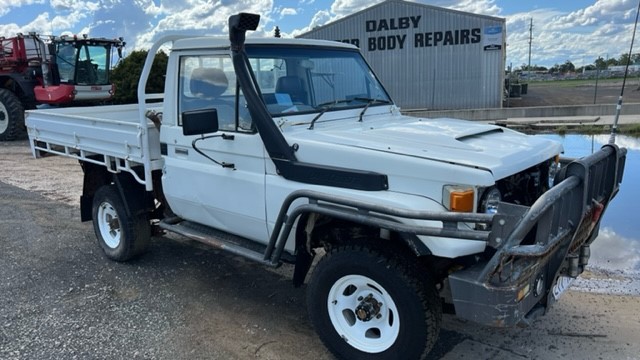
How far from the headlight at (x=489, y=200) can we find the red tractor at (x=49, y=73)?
15.4 meters

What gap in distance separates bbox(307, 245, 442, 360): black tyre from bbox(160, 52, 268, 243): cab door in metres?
0.82

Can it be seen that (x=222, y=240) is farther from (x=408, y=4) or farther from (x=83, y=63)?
(x=408, y=4)

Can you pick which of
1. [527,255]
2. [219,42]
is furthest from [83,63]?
[527,255]

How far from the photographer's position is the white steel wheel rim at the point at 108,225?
19.4ft

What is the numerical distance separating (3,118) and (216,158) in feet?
48.3

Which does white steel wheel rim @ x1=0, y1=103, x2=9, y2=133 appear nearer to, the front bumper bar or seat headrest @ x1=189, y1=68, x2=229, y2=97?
seat headrest @ x1=189, y1=68, x2=229, y2=97

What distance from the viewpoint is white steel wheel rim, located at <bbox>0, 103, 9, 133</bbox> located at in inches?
630

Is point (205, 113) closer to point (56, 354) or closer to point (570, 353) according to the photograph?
point (56, 354)

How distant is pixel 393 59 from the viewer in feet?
85.7

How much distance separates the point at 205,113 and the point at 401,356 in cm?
217

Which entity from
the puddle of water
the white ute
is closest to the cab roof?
the white ute

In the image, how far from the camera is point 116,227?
596cm

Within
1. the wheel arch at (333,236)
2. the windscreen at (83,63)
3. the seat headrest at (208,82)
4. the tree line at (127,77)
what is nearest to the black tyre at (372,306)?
the wheel arch at (333,236)

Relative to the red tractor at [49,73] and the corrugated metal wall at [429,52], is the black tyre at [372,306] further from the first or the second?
the corrugated metal wall at [429,52]
